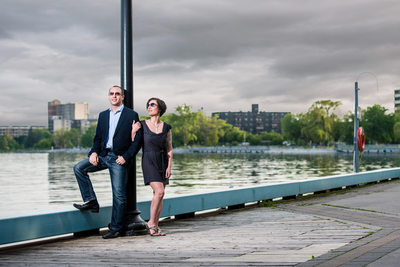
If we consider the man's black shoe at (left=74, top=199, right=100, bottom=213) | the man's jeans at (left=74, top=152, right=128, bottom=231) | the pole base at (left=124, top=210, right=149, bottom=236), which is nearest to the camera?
the man's jeans at (left=74, top=152, right=128, bottom=231)

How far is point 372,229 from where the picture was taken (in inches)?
313

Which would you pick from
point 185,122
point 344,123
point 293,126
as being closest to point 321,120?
point 344,123

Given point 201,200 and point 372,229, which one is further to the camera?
point 201,200

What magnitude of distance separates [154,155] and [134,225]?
3.77 ft

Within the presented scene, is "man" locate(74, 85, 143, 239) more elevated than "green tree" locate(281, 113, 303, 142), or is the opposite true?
"green tree" locate(281, 113, 303, 142)

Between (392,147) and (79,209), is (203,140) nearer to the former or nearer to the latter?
(392,147)

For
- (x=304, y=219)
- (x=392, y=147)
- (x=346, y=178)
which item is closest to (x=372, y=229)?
(x=304, y=219)

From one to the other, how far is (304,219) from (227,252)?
328 cm

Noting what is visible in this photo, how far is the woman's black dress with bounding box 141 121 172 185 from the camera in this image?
7328 mm

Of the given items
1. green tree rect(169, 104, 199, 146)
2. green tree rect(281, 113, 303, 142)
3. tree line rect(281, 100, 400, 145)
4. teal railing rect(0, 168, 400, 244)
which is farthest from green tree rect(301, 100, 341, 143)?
teal railing rect(0, 168, 400, 244)

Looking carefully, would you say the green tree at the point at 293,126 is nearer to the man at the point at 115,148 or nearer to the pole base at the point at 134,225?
the pole base at the point at 134,225

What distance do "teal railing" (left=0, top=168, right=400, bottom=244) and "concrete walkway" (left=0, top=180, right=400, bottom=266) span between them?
19cm

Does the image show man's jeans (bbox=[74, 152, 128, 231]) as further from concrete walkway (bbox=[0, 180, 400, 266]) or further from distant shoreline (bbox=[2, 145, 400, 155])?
distant shoreline (bbox=[2, 145, 400, 155])

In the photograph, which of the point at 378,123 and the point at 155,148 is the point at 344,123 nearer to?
the point at 378,123
